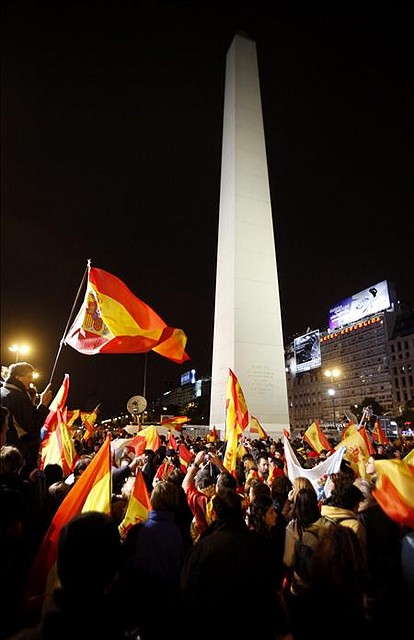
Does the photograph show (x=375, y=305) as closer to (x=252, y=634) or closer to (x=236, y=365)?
(x=236, y=365)

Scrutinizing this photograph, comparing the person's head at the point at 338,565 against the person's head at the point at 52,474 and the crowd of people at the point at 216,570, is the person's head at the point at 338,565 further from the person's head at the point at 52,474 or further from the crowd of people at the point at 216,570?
the person's head at the point at 52,474

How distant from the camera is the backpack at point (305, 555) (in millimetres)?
2746

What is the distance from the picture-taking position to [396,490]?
342 cm

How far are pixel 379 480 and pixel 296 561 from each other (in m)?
1.11

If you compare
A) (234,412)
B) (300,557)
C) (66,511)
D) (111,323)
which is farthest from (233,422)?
(300,557)

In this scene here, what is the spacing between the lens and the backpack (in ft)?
9.01

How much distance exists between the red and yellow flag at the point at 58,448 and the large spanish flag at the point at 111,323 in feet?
4.95

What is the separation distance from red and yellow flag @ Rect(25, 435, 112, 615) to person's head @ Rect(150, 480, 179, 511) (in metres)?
0.61

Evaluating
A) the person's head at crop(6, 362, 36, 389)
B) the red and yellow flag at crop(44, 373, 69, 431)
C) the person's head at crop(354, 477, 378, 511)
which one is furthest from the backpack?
the red and yellow flag at crop(44, 373, 69, 431)

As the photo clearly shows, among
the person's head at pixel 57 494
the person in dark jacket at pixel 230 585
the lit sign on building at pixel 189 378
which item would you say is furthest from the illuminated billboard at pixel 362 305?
the person in dark jacket at pixel 230 585

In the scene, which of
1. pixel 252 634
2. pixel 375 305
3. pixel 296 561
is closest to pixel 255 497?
pixel 296 561

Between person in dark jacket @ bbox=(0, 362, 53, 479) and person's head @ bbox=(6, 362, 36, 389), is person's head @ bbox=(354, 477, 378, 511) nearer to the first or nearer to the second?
person in dark jacket @ bbox=(0, 362, 53, 479)

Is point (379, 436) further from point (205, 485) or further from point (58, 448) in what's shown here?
point (58, 448)

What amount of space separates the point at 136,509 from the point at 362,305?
83200 mm
